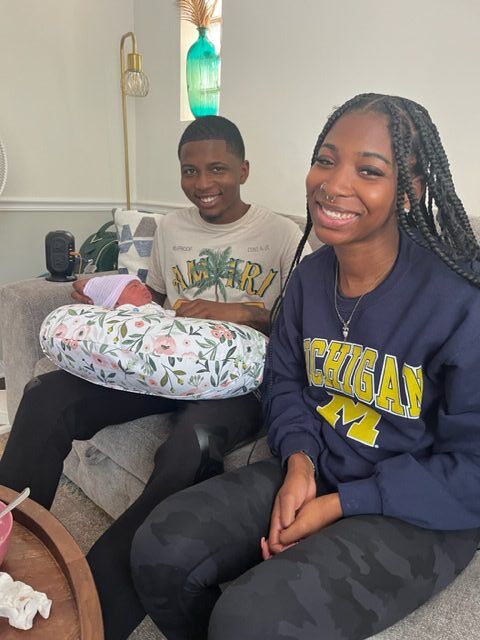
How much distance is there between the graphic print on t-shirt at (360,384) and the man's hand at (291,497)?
95mm

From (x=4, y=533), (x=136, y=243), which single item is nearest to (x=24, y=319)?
(x=136, y=243)

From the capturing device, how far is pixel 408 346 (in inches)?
30.6

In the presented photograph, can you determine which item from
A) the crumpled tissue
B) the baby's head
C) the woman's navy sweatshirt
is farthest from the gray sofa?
the crumpled tissue

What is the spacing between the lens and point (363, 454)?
2.72ft

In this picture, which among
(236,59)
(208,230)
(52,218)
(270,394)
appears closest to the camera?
(270,394)

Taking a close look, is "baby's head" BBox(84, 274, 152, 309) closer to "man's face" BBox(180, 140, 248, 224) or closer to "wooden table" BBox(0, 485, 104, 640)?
"man's face" BBox(180, 140, 248, 224)

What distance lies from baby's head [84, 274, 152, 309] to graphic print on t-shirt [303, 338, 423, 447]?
548mm

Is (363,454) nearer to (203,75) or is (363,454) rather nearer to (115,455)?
(115,455)

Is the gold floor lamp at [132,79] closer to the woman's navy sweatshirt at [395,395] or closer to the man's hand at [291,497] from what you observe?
the woman's navy sweatshirt at [395,395]

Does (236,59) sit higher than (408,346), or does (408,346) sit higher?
(236,59)

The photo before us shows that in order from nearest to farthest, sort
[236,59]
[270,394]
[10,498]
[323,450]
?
1. [10,498]
2. [323,450]
3. [270,394]
4. [236,59]

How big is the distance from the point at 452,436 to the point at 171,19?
240 cm

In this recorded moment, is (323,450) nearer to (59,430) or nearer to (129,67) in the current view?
(59,430)

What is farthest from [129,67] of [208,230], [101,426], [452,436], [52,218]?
[452,436]
